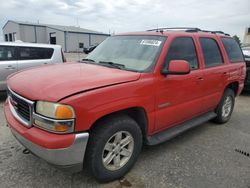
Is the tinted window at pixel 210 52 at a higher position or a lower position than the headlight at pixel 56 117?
higher

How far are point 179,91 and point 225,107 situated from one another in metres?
2.16

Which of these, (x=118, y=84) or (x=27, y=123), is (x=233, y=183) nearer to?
(x=118, y=84)

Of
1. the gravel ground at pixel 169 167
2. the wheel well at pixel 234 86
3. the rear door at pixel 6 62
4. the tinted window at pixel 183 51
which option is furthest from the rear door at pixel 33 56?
the wheel well at pixel 234 86

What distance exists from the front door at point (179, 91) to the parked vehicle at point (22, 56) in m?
4.91

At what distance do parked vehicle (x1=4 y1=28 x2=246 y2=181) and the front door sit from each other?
0.5 inches

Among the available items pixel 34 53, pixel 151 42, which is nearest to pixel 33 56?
pixel 34 53

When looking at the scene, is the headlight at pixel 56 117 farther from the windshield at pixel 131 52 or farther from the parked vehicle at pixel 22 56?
the parked vehicle at pixel 22 56

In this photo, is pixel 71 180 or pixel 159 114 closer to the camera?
pixel 71 180

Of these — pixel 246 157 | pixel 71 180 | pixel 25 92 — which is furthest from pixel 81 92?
pixel 246 157

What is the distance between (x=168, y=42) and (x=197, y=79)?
0.86 metres

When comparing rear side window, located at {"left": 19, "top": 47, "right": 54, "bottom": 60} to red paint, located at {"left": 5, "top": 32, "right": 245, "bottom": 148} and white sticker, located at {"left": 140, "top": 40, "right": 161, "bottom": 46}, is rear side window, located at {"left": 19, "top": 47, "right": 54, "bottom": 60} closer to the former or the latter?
red paint, located at {"left": 5, "top": 32, "right": 245, "bottom": 148}

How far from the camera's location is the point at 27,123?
2.49m

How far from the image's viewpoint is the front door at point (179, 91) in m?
3.22

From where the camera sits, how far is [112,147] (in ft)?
9.12
